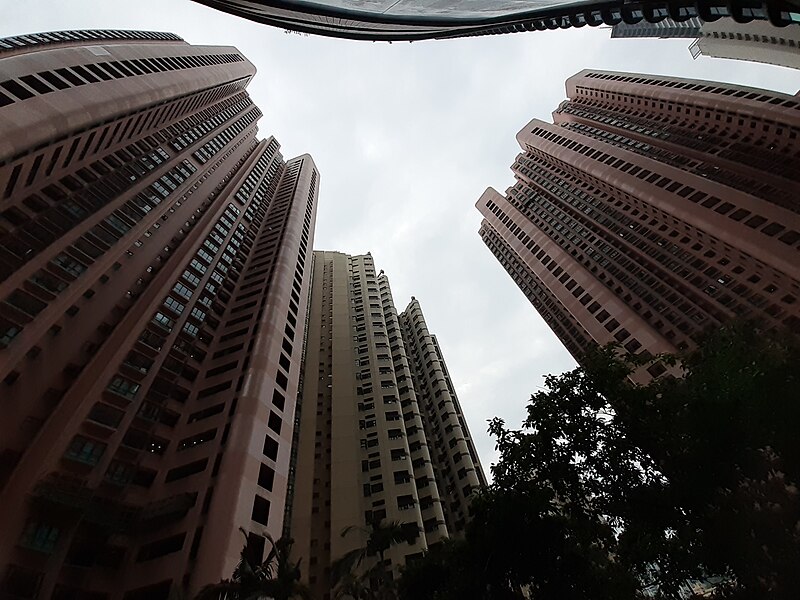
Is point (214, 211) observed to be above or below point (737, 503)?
above

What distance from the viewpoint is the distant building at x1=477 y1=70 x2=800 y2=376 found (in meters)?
39.0

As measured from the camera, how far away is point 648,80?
66938mm

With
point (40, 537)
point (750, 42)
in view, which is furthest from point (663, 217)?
point (40, 537)

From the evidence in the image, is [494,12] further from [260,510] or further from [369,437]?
[369,437]

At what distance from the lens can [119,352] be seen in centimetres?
3020

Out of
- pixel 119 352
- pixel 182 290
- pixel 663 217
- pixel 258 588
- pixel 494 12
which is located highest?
pixel 663 217

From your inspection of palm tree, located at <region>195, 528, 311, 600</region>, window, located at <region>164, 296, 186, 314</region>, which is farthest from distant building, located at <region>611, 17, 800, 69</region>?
palm tree, located at <region>195, 528, 311, 600</region>

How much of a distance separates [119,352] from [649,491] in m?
31.0

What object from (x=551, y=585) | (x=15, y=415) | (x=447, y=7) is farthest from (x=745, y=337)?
(x=15, y=415)

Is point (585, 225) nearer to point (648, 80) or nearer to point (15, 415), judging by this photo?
point (648, 80)

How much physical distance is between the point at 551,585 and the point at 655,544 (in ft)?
10.5

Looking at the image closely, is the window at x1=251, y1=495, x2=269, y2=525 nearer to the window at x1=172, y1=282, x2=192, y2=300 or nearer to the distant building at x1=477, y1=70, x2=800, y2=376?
the window at x1=172, y1=282, x2=192, y2=300

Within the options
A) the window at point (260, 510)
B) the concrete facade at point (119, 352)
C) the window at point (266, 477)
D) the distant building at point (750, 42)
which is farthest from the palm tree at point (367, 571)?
the distant building at point (750, 42)

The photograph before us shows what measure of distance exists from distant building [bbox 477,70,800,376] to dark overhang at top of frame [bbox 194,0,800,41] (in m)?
17.6
